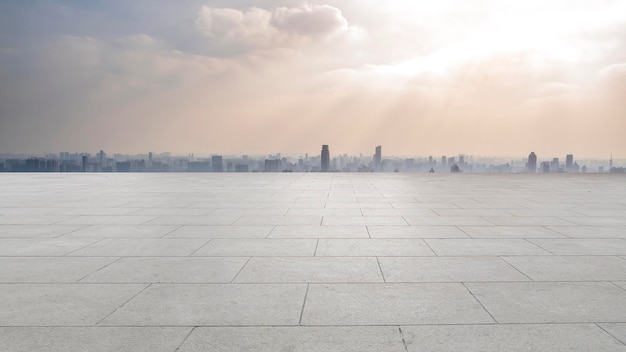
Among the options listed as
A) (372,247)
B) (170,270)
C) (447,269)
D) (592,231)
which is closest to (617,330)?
(447,269)

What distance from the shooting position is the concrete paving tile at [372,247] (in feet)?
25.4

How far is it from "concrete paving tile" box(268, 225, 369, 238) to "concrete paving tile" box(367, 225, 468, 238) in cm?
29

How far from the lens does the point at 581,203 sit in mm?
15055

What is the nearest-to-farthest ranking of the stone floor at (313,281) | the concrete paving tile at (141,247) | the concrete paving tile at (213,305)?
the stone floor at (313,281), the concrete paving tile at (213,305), the concrete paving tile at (141,247)

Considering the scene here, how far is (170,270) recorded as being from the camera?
22.1 ft

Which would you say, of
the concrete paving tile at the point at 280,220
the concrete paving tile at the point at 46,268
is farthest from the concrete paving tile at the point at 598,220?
the concrete paving tile at the point at 46,268

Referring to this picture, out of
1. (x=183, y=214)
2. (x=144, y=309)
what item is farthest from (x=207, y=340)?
(x=183, y=214)

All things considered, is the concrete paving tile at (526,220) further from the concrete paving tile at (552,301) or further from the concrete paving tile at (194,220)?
the concrete paving tile at (194,220)

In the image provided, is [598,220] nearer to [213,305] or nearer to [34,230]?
[213,305]

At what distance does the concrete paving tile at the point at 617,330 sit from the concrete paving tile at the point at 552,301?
0.12m

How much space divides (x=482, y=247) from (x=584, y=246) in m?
1.97

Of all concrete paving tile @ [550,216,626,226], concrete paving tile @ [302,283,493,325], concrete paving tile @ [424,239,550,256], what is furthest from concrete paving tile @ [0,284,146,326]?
concrete paving tile @ [550,216,626,226]

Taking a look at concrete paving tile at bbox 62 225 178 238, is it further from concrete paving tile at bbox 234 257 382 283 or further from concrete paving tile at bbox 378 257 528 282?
concrete paving tile at bbox 378 257 528 282

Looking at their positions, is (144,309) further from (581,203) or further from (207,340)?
(581,203)
